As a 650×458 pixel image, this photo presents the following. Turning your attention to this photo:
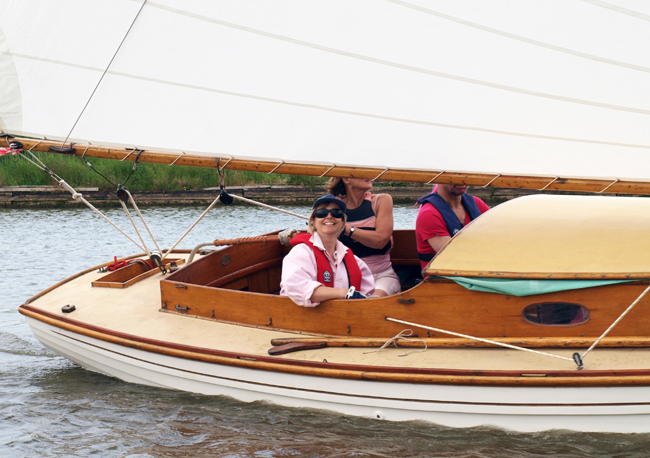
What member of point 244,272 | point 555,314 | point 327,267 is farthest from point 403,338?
point 244,272

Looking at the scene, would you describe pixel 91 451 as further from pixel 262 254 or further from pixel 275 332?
pixel 262 254

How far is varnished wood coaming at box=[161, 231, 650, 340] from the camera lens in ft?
10.6

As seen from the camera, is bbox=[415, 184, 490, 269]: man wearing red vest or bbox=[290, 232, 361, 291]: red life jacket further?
bbox=[415, 184, 490, 269]: man wearing red vest

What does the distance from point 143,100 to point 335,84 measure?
1.41 m

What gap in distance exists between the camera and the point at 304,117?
3857 mm

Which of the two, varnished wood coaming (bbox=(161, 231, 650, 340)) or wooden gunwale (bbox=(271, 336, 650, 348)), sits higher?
varnished wood coaming (bbox=(161, 231, 650, 340))

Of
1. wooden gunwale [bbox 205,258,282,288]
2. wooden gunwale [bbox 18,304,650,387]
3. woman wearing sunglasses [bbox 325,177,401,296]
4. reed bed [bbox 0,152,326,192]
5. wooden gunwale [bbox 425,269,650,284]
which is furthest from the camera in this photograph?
reed bed [bbox 0,152,326,192]

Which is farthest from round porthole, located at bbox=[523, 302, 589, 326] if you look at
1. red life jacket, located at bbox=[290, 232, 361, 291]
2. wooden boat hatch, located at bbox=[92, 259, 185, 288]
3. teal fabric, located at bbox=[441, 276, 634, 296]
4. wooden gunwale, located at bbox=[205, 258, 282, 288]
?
wooden boat hatch, located at bbox=[92, 259, 185, 288]

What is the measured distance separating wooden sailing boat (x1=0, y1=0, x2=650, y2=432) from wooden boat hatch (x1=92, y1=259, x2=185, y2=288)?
64 cm

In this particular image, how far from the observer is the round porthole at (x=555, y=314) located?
3.28 m

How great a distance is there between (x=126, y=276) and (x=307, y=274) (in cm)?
228

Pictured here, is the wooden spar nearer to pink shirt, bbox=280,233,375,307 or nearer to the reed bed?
pink shirt, bbox=280,233,375,307

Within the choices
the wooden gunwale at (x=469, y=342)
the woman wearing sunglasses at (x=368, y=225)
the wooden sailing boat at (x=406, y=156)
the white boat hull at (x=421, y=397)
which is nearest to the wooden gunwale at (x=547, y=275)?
the wooden sailing boat at (x=406, y=156)

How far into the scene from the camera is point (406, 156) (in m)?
3.63
